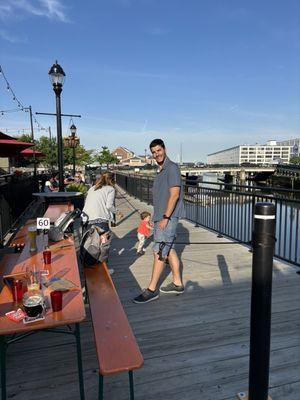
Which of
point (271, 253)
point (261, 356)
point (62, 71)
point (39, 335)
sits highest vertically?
point (62, 71)

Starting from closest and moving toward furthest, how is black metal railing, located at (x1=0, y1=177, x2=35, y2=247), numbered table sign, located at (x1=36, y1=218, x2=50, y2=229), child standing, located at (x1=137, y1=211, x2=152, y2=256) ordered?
1. numbered table sign, located at (x1=36, y1=218, x2=50, y2=229)
2. child standing, located at (x1=137, y1=211, x2=152, y2=256)
3. black metal railing, located at (x1=0, y1=177, x2=35, y2=247)

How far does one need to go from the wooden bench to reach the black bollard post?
0.70m

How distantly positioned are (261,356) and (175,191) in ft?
6.79

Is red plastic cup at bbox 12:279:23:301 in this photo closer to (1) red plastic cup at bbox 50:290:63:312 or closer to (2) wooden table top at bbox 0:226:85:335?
(2) wooden table top at bbox 0:226:85:335

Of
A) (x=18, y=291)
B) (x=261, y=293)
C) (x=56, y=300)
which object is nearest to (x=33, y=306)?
(x=56, y=300)

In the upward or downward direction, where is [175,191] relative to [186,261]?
upward

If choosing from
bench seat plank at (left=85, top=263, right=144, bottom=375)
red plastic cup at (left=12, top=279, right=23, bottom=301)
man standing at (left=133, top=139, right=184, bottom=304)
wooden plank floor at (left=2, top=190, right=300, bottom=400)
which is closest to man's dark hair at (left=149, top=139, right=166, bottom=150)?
man standing at (left=133, top=139, right=184, bottom=304)

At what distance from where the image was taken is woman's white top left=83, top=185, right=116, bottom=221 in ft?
14.5

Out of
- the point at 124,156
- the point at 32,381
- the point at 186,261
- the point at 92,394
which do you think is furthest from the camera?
the point at 124,156

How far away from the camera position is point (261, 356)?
6.26 ft

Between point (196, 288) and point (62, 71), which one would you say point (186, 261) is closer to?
point (196, 288)

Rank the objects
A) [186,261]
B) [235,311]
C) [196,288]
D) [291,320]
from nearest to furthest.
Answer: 1. [291,320]
2. [235,311]
3. [196,288]
4. [186,261]

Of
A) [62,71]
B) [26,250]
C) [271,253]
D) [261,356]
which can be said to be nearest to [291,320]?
[261,356]

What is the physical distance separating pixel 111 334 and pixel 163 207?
75.3 inches
